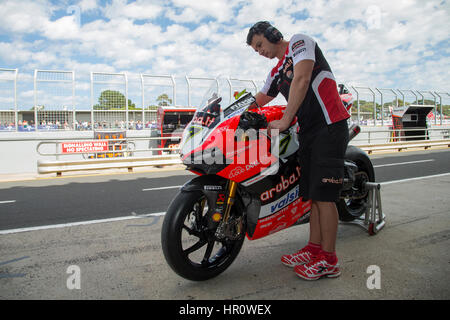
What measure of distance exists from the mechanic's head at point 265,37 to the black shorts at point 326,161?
2.46ft

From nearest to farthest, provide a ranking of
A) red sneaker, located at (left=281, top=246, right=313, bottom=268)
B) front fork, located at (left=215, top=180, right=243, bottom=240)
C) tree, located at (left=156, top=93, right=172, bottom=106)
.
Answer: front fork, located at (left=215, top=180, right=243, bottom=240), red sneaker, located at (left=281, top=246, right=313, bottom=268), tree, located at (left=156, top=93, right=172, bottom=106)

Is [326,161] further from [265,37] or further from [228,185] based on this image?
[265,37]

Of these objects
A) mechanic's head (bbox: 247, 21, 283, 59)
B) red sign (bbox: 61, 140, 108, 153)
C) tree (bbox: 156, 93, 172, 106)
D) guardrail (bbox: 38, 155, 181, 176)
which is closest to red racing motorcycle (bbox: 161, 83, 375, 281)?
mechanic's head (bbox: 247, 21, 283, 59)

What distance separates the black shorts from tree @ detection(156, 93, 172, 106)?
14.7 meters

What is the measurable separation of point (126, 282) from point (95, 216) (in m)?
2.25

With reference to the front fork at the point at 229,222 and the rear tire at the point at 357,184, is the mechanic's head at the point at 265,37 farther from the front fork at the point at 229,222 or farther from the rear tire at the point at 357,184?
the rear tire at the point at 357,184

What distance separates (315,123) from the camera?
2.49 m

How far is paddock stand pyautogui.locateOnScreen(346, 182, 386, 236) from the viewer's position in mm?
3410

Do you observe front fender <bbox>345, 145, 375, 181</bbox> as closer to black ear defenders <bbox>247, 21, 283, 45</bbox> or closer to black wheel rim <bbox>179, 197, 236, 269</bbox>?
black ear defenders <bbox>247, 21, 283, 45</bbox>

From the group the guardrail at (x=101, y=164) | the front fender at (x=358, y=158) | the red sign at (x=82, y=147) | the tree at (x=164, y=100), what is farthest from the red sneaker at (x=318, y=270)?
the tree at (x=164, y=100)

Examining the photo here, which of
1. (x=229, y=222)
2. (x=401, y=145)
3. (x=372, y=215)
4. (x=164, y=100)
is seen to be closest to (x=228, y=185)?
(x=229, y=222)

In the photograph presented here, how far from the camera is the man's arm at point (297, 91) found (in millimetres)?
2352

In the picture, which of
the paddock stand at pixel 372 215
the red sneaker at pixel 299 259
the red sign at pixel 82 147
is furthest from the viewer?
the red sign at pixel 82 147

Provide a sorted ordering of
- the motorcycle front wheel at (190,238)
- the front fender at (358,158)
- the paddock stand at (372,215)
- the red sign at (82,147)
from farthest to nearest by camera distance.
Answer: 1. the red sign at (82,147)
2. the front fender at (358,158)
3. the paddock stand at (372,215)
4. the motorcycle front wheel at (190,238)
